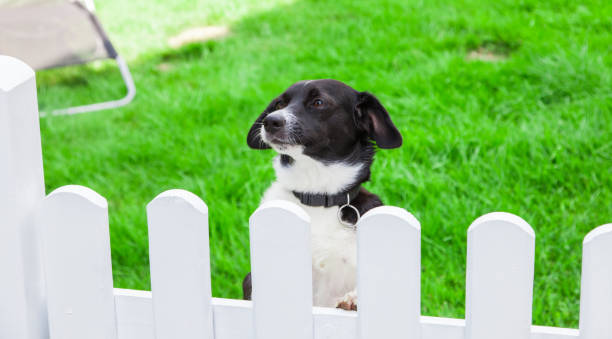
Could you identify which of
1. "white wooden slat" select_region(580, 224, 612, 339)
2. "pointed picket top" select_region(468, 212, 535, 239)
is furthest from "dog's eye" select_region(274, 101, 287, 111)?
"white wooden slat" select_region(580, 224, 612, 339)

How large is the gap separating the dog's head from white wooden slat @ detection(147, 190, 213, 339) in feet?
2.17

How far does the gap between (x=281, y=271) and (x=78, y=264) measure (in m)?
0.51

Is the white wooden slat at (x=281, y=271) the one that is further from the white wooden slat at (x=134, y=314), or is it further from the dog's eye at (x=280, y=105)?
the dog's eye at (x=280, y=105)

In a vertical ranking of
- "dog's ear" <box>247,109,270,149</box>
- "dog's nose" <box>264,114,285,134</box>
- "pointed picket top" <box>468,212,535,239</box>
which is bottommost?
"pointed picket top" <box>468,212,535,239</box>

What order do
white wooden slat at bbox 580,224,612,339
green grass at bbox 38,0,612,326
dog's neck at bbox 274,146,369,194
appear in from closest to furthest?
white wooden slat at bbox 580,224,612,339
dog's neck at bbox 274,146,369,194
green grass at bbox 38,0,612,326

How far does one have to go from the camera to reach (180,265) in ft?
5.68

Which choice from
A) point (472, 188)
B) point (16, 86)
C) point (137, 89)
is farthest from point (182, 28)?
point (16, 86)

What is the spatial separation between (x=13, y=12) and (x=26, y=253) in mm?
4356

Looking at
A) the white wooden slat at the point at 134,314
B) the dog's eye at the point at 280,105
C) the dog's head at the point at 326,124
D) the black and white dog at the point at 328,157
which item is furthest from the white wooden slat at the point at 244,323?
the dog's eye at the point at 280,105

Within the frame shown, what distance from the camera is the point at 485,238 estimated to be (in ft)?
→ 5.09

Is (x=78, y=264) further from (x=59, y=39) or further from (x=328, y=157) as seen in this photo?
(x=59, y=39)

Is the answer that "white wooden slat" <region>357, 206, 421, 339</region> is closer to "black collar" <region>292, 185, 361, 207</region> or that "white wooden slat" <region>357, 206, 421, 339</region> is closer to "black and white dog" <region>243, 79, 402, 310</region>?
"black and white dog" <region>243, 79, 402, 310</region>

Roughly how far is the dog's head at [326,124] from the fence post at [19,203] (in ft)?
2.40

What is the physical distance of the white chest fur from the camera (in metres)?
2.32
